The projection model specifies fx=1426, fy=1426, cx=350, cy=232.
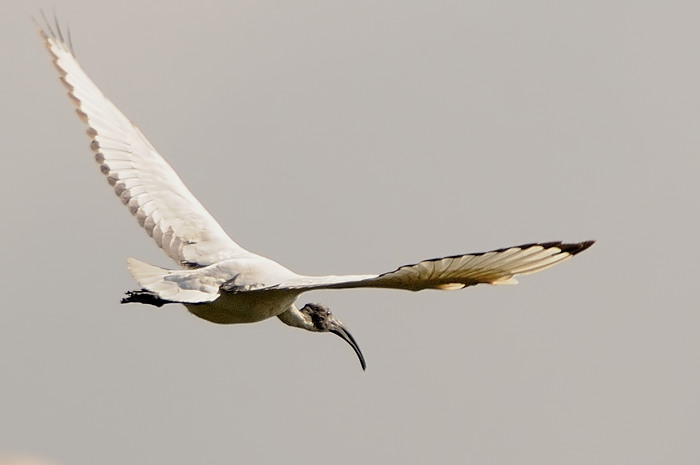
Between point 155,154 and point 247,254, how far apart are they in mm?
2305

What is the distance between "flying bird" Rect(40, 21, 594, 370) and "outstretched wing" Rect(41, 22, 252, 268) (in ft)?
0.03

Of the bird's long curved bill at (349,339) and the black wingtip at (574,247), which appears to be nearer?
the black wingtip at (574,247)

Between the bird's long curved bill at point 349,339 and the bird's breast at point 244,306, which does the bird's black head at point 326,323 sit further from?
the bird's breast at point 244,306

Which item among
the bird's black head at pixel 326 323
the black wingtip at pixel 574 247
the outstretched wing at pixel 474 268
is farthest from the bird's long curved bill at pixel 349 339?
the black wingtip at pixel 574 247

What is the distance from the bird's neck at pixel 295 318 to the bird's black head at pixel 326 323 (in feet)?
0.18

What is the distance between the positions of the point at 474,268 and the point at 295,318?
4595 millimetres

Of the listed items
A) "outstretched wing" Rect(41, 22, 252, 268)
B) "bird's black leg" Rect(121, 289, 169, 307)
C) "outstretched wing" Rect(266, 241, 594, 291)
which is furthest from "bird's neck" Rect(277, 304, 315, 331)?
"outstretched wing" Rect(266, 241, 594, 291)

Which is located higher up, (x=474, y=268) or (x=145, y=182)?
(x=145, y=182)

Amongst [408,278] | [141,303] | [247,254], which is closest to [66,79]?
[247,254]

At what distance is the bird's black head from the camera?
591 inches

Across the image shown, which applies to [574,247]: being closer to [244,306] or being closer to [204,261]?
[244,306]

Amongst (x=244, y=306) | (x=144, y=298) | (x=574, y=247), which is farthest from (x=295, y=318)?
(x=574, y=247)

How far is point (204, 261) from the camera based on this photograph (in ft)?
45.4

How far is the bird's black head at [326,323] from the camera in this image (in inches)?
591
